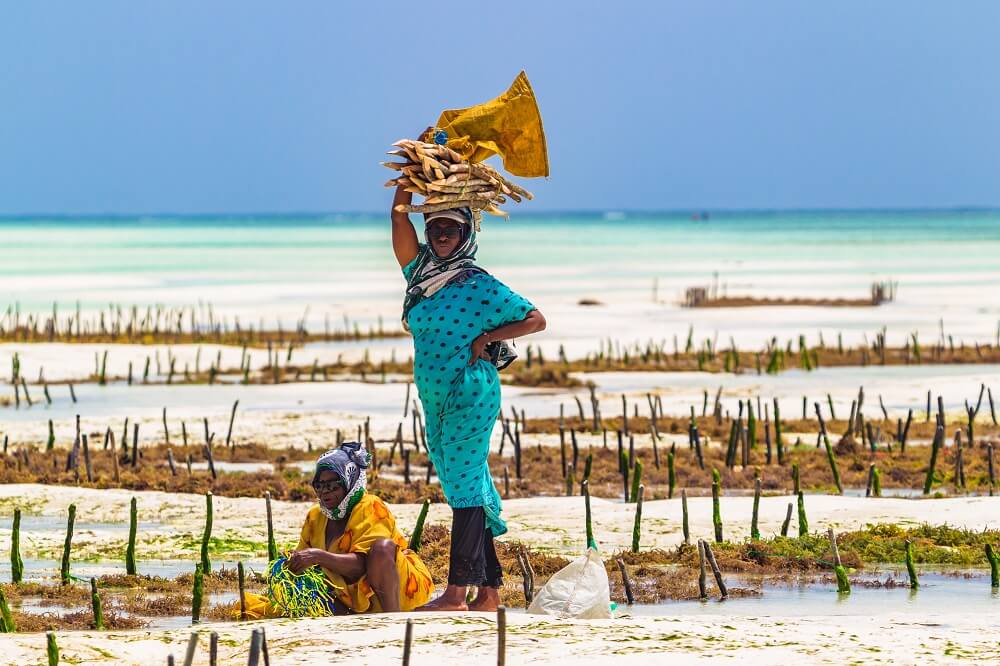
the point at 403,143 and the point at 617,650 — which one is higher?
the point at 403,143

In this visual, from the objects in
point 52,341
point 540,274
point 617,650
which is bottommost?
point 617,650

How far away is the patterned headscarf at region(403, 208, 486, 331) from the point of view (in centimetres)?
656

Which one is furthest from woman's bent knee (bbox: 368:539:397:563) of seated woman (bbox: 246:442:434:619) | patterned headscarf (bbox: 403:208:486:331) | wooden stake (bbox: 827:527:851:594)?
wooden stake (bbox: 827:527:851:594)

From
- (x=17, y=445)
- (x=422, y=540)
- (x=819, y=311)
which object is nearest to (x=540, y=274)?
(x=819, y=311)

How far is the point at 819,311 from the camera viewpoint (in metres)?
33.8

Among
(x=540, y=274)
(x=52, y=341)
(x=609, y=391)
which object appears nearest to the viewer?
(x=609, y=391)

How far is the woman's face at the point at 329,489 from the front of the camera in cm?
629

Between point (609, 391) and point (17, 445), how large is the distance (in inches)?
291

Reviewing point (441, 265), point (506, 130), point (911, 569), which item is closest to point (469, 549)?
point (441, 265)

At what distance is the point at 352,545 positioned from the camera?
640cm

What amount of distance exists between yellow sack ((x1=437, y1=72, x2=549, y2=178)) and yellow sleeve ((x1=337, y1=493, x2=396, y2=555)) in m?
1.57

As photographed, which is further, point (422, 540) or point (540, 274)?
point (540, 274)

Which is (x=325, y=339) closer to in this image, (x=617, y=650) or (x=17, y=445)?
(x=17, y=445)

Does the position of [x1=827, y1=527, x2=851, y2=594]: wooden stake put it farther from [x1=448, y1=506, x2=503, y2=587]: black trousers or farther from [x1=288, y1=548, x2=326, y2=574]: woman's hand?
[x1=288, y1=548, x2=326, y2=574]: woman's hand
